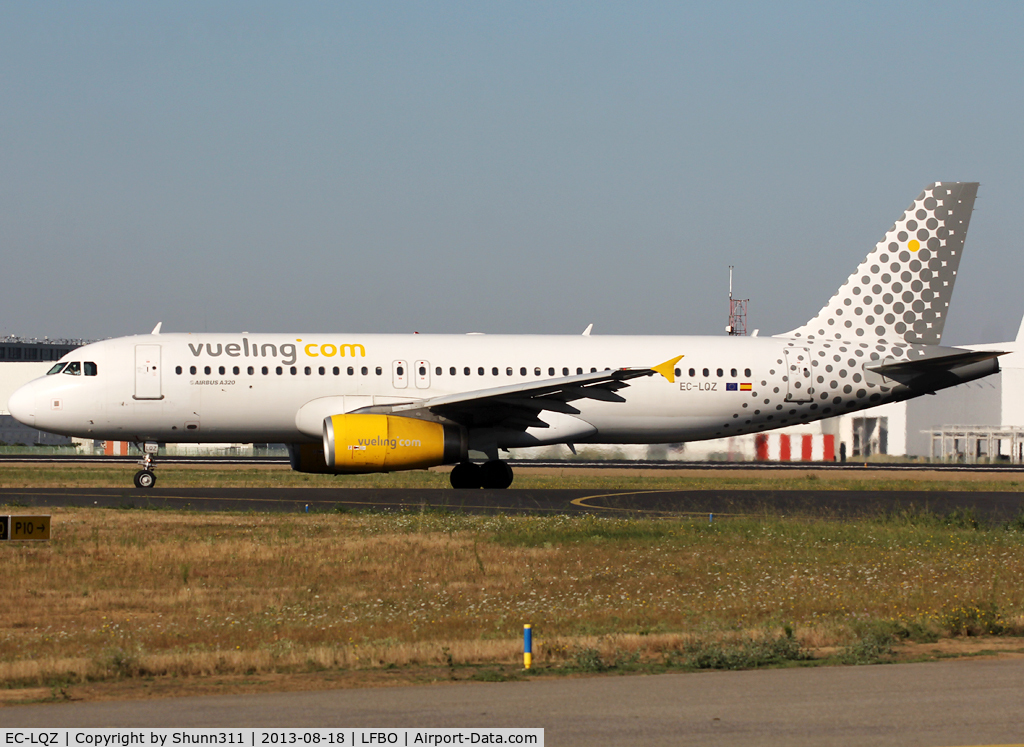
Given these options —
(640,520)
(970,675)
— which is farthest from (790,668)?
(640,520)

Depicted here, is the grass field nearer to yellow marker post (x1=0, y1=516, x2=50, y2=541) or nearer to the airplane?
yellow marker post (x1=0, y1=516, x2=50, y2=541)

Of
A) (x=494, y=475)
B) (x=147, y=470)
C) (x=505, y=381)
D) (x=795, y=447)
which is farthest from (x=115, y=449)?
(x=505, y=381)

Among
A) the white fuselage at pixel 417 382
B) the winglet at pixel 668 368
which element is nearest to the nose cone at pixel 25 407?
the white fuselage at pixel 417 382

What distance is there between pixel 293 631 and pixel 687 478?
30349mm

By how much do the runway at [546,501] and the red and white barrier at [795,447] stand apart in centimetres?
2880

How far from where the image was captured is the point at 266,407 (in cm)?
→ 3102

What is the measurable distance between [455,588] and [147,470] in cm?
1865

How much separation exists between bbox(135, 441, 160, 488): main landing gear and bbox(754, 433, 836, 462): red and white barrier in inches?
1469

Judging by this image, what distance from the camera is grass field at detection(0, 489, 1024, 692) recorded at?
11.0m

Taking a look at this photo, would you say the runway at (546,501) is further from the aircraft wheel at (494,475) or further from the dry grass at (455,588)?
the dry grass at (455,588)

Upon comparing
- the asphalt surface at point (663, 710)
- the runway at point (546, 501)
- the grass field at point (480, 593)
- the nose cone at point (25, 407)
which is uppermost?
the nose cone at point (25, 407)

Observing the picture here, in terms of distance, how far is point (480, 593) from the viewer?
15.1 metres

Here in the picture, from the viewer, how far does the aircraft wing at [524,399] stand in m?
29.2

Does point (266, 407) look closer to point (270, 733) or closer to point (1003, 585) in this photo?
point (1003, 585)
